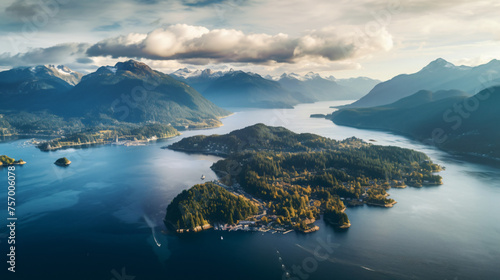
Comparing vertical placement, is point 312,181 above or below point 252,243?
above

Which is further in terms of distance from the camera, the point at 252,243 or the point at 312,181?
the point at 312,181

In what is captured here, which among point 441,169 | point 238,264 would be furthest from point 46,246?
point 441,169

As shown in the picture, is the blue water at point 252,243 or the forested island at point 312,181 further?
the forested island at point 312,181

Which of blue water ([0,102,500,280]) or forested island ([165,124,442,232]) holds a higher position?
forested island ([165,124,442,232])

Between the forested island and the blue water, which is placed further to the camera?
the forested island

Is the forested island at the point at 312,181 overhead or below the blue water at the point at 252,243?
overhead

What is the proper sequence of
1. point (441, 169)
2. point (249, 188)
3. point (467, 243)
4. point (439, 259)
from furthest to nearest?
1. point (441, 169)
2. point (249, 188)
3. point (467, 243)
4. point (439, 259)

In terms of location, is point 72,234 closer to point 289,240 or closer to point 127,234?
point 127,234

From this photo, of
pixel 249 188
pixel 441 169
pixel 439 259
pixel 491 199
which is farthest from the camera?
pixel 441 169
